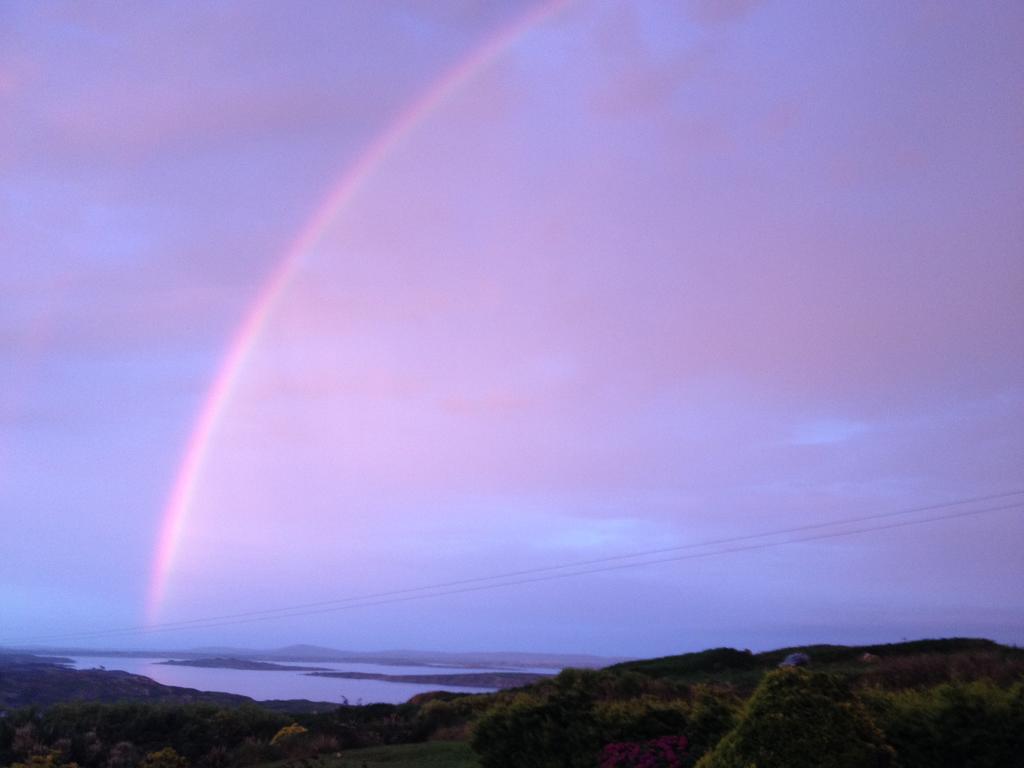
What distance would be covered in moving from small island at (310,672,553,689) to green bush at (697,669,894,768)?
4245 cm

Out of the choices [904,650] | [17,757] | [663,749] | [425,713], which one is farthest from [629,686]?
[904,650]

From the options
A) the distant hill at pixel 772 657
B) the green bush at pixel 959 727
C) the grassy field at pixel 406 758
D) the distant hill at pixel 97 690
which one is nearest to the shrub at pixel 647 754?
the green bush at pixel 959 727

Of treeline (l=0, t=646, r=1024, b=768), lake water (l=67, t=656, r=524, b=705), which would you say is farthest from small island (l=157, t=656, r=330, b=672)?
treeline (l=0, t=646, r=1024, b=768)

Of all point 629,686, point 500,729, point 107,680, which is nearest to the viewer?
point 500,729

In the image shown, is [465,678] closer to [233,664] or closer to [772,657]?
[772,657]

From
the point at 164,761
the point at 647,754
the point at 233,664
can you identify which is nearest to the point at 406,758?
the point at 164,761

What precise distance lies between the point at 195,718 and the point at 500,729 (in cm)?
1755

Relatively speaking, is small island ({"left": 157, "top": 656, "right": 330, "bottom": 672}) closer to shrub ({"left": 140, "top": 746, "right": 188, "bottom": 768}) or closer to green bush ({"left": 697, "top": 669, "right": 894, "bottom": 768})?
shrub ({"left": 140, "top": 746, "right": 188, "bottom": 768})

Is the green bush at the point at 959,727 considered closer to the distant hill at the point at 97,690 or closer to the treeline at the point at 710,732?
the treeline at the point at 710,732

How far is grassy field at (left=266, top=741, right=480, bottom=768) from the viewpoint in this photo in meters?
17.6

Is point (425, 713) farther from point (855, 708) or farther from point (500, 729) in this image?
point (855, 708)

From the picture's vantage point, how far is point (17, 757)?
23875 millimetres

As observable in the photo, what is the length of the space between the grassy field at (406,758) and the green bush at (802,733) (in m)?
8.51

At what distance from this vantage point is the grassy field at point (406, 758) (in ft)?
57.7
